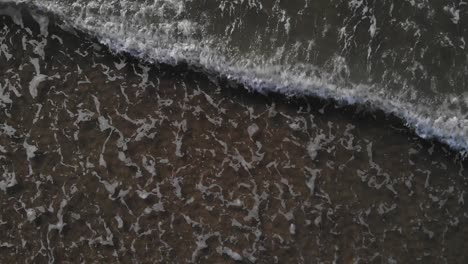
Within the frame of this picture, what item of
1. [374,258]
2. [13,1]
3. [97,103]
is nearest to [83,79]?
[97,103]

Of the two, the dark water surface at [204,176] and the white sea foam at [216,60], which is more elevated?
the white sea foam at [216,60]

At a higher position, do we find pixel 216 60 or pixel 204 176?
pixel 216 60

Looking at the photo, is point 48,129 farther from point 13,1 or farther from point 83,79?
point 13,1

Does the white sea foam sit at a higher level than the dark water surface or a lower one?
higher
